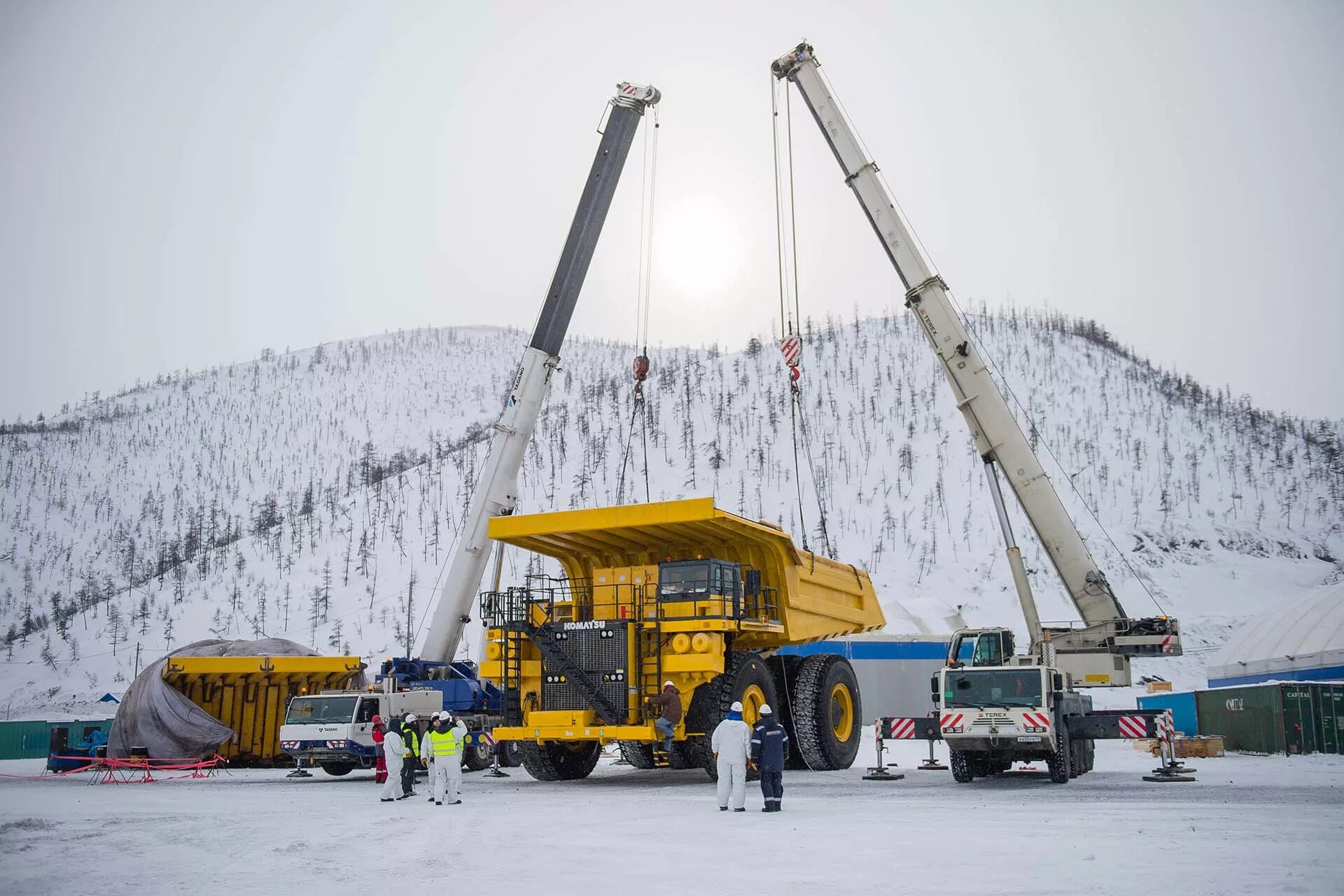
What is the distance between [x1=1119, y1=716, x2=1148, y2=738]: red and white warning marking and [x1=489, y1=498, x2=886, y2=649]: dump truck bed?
500 cm

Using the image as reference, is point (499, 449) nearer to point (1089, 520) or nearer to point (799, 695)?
point (799, 695)

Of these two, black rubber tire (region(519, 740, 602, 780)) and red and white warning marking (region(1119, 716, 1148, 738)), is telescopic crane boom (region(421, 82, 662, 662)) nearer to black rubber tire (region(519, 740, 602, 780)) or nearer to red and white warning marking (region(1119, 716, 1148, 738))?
black rubber tire (region(519, 740, 602, 780))

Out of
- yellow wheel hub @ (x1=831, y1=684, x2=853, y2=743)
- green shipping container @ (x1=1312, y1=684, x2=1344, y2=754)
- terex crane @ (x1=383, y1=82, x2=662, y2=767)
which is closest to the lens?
yellow wheel hub @ (x1=831, y1=684, x2=853, y2=743)

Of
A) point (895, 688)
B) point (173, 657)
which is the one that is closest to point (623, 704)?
point (173, 657)

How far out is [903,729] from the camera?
1739cm

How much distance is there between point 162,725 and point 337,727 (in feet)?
15.6

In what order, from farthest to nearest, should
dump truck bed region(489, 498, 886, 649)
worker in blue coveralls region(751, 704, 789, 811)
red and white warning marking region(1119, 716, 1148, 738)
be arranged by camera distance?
dump truck bed region(489, 498, 886, 649), red and white warning marking region(1119, 716, 1148, 738), worker in blue coveralls region(751, 704, 789, 811)

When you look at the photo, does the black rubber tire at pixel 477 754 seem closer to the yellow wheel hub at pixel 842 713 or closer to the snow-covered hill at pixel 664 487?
the yellow wheel hub at pixel 842 713

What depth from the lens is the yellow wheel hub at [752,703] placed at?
1659 centimetres

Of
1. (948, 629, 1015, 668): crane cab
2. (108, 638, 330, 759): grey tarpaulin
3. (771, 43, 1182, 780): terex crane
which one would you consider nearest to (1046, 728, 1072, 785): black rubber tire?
(771, 43, 1182, 780): terex crane

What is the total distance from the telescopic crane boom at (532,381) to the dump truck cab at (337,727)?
1.62m

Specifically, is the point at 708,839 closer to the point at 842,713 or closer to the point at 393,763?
the point at 393,763

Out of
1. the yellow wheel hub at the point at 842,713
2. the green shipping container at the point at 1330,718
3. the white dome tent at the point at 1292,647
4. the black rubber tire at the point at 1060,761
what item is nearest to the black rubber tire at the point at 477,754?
the yellow wheel hub at the point at 842,713

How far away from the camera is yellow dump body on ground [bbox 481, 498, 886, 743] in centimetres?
1609
